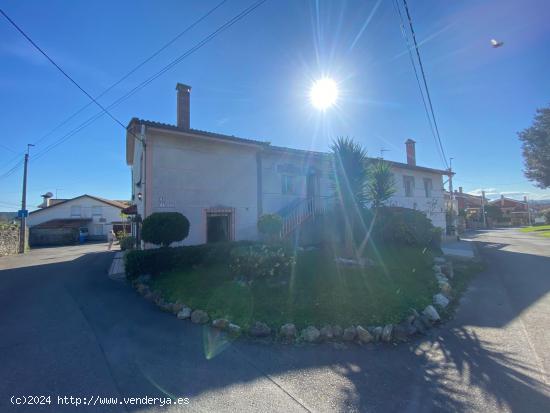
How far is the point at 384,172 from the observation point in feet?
30.9

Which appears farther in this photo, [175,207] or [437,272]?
[175,207]

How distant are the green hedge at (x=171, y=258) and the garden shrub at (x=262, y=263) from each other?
1447 mm

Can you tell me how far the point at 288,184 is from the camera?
529 inches

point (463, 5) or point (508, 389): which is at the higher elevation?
point (463, 5)

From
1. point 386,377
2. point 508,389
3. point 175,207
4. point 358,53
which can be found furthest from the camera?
point 175,207

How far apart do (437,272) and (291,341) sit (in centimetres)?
574

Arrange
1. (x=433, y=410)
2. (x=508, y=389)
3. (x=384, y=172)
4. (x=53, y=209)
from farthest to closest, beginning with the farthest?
(x=53, y=209)
(x=384, y=172)
(x=508, y=389)
(x=433, y=410)

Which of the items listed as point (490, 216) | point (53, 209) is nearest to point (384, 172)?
point (53, 209)

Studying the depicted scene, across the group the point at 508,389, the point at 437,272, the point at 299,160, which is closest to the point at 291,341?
the point at 508,389

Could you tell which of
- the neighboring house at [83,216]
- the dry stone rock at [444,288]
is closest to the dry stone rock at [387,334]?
the dry stone rock at [444,288]

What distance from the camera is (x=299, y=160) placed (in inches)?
539

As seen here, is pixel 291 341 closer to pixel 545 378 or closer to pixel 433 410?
pixel 433 410

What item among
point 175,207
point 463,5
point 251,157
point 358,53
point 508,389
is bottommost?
point 508,389

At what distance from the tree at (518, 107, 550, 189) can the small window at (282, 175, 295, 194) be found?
25181 millimetres
